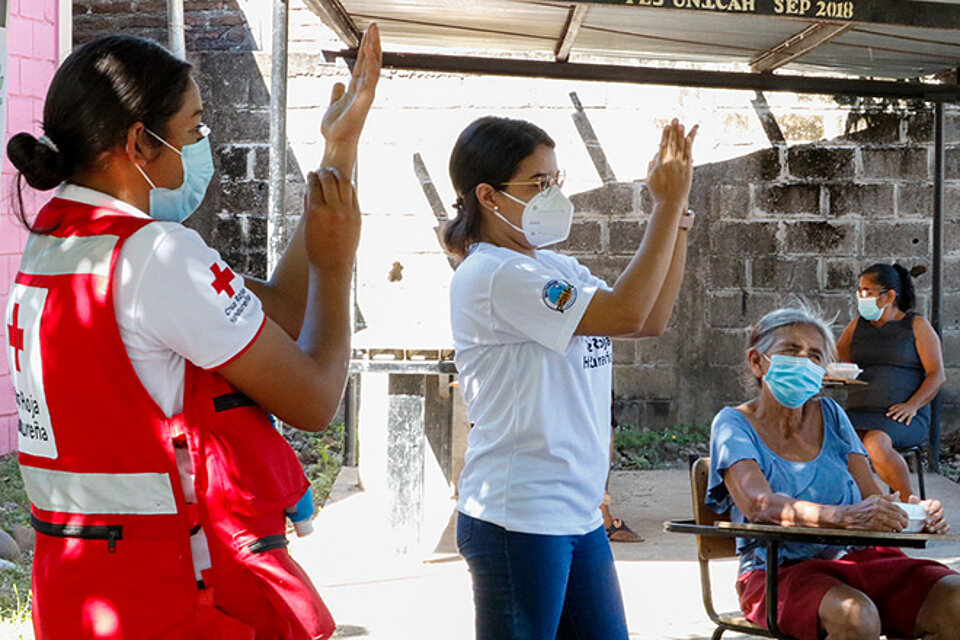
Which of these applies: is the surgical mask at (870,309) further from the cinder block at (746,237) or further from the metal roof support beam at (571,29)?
the metal roof support beam at (571,29)

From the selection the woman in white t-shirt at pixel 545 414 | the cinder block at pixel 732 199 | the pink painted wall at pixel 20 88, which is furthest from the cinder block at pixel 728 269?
the woman in white t-shirt at pixel 545 414

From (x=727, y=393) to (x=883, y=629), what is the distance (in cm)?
530

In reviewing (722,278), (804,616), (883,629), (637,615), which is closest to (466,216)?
(804,616)

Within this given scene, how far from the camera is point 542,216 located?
9.39ft

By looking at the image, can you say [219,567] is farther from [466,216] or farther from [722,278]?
[722,278]

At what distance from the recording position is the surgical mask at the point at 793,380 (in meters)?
3.72

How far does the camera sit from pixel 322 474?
7.83 meters

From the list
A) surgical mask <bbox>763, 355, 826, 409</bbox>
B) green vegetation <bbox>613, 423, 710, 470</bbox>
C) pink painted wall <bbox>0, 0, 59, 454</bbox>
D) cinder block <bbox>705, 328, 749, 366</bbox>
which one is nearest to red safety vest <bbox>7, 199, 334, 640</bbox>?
surgical mask <bbox>763, 355, 826, 409</bbox>

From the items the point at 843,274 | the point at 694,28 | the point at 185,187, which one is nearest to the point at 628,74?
the point at 694,28

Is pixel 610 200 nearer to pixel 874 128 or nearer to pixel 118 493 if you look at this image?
pixel 874 128

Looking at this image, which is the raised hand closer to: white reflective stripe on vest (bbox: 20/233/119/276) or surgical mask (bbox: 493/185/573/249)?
white reflective stripe on vest (bbox: 20/233/119/276)

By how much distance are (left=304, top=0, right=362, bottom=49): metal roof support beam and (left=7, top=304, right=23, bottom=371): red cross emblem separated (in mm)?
3965

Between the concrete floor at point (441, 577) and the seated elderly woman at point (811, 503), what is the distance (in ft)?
4.17

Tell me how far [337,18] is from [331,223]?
4311 millimetres
